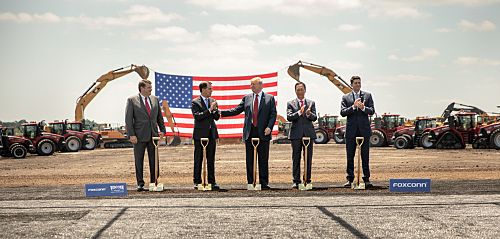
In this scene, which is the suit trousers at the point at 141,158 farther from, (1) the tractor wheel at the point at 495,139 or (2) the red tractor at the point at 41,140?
(1) the tractor wheel at the point at 495,139

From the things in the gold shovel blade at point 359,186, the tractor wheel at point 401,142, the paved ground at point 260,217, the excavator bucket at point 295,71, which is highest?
the excavator bucket at point 295,71

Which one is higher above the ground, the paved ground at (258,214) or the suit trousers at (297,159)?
the suit trousers at (297,159)

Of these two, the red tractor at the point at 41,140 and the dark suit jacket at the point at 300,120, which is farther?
the red tractor at the point at 41,140

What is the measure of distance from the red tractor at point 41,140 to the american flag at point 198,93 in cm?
1425

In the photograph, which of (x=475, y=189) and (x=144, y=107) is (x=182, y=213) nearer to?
(x=144, y=107)

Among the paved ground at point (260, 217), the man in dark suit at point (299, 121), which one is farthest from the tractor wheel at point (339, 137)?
the paved ground at point (260, 217)

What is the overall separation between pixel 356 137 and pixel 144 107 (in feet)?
12.2

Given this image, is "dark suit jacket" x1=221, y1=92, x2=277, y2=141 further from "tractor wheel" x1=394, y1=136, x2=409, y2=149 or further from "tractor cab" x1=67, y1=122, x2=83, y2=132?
"tractor cab" x1=67, y1=122, x2=83, y2=132

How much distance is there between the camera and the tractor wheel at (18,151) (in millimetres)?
28391

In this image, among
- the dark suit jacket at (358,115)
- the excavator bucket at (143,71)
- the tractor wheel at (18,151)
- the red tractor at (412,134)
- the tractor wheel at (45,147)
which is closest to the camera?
the dark suit jacket at (358,115)

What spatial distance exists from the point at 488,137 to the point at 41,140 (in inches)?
929

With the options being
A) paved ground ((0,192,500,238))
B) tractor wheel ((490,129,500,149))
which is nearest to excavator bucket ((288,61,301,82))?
tractor wheel ((490,129,500,149))

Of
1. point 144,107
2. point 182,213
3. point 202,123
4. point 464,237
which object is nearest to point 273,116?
point 202,123

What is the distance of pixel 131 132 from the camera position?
33.0ft
